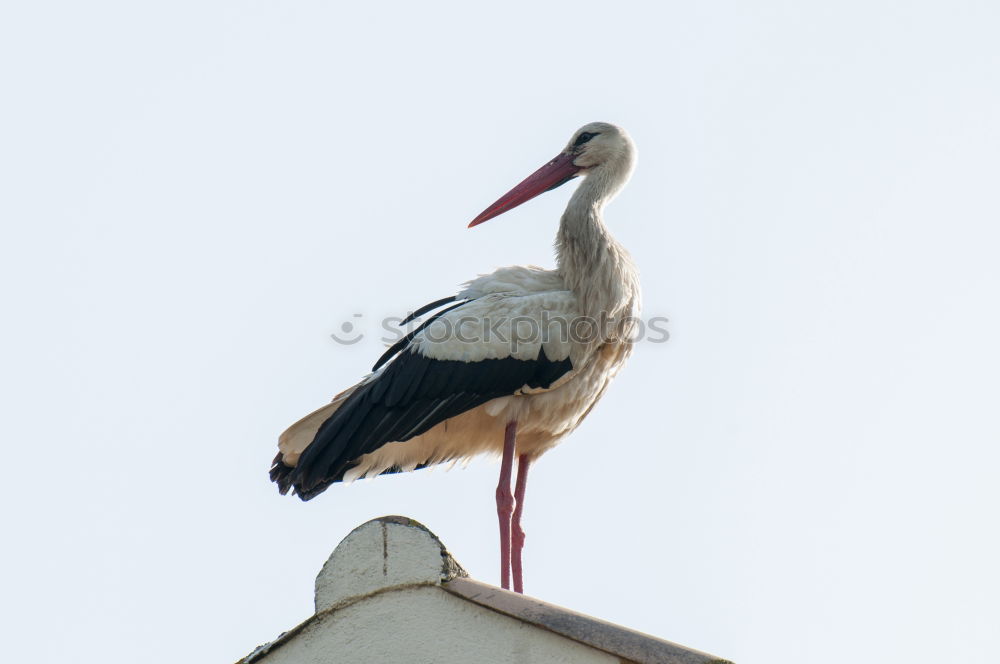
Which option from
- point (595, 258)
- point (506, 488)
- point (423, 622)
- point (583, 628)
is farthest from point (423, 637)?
point (595, 258)

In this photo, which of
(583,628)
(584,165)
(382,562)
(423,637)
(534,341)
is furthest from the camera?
(584,165)

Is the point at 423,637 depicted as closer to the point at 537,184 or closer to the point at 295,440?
the point at 295,440

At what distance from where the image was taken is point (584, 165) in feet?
31.8

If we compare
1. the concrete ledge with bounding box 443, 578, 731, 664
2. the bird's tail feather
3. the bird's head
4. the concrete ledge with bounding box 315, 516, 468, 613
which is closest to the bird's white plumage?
the bird's tail feather

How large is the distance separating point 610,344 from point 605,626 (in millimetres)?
4027

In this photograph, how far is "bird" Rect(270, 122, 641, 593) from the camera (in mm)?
8609

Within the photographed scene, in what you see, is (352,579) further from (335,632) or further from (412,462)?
(412,462)

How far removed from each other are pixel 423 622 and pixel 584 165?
518cm

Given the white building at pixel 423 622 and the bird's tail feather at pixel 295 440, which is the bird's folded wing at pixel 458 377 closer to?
the bird's tail feather at pixel 295 440

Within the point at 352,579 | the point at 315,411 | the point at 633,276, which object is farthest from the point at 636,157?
the point at 352,579

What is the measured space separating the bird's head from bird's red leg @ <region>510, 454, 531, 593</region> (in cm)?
167

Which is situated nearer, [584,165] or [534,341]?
[534,341]

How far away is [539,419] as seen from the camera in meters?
8.84

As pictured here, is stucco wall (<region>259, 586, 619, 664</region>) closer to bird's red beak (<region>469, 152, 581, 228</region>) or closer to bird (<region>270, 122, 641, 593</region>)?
bird (<region>270, 122, 641, 593</region>)
